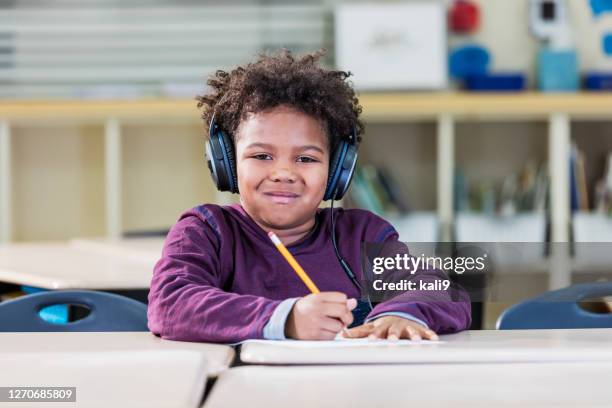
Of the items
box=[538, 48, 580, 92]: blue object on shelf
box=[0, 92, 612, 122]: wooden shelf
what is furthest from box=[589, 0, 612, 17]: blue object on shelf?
box=[0, 92, 612, 122]: wooden shelf

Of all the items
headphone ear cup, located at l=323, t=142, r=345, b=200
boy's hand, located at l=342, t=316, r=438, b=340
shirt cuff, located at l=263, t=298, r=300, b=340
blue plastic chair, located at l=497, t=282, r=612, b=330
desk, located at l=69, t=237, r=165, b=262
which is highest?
headphone ear cup, located at l=323, t=142, r=345, b=200

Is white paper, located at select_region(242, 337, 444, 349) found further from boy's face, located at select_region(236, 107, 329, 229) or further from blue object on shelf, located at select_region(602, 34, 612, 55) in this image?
blue object on shelf, located at select_region(602, 34, 612, 55)

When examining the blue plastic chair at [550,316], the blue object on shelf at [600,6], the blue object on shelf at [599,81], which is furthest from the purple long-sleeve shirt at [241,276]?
the blue object on shelf at [600,6]

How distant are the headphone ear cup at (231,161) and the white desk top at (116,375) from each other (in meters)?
0.49

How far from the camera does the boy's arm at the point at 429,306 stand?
1100mm

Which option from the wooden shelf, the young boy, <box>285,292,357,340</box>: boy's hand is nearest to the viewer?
<box>285,292,357,340</box>: boy's hand

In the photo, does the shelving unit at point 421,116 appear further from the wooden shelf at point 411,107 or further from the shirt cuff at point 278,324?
the shirt cuff at point 278,324

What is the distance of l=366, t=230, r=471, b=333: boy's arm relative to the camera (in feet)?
3.61

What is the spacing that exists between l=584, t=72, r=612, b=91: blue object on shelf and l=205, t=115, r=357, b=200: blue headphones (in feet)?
9.50

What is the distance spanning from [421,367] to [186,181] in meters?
3.52

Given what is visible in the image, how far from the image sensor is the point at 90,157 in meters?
4.30

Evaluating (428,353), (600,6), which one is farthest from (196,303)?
(600,6)

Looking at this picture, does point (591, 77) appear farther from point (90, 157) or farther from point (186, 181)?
→ point (90, 157)

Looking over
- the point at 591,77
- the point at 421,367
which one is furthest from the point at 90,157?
the point at 421,367
